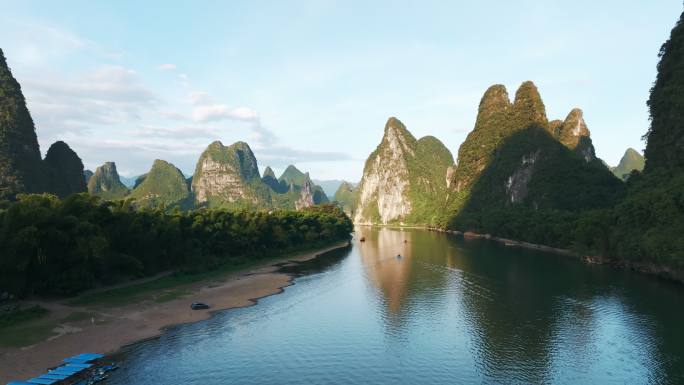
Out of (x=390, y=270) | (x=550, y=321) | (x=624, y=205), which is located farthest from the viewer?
(x=390, y=270)

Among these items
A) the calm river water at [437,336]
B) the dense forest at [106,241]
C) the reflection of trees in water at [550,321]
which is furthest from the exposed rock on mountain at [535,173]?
the dense forest at [106,241]

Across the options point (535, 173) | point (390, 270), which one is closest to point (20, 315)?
point (390, 270)

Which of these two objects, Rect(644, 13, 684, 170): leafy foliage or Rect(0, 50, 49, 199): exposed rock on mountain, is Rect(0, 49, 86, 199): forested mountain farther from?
Rect(644, 13, 684, 170): leafy foliage

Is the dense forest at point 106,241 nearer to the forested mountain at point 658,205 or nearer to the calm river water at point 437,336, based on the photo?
the calm river water at point 437,336

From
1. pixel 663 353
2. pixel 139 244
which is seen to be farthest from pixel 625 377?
pixel 139 244

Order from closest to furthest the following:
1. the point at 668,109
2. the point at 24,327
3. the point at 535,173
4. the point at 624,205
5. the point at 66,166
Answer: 1. the point at 24,327
2. the point at 624,205
3. the point at 668,109
4. the point at 66,166
5. the point at 535,173

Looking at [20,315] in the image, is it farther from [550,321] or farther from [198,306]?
[550,321]

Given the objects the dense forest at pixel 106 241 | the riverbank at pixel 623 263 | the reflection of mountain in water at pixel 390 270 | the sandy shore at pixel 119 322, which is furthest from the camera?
the riverbank at pixel 623 263
